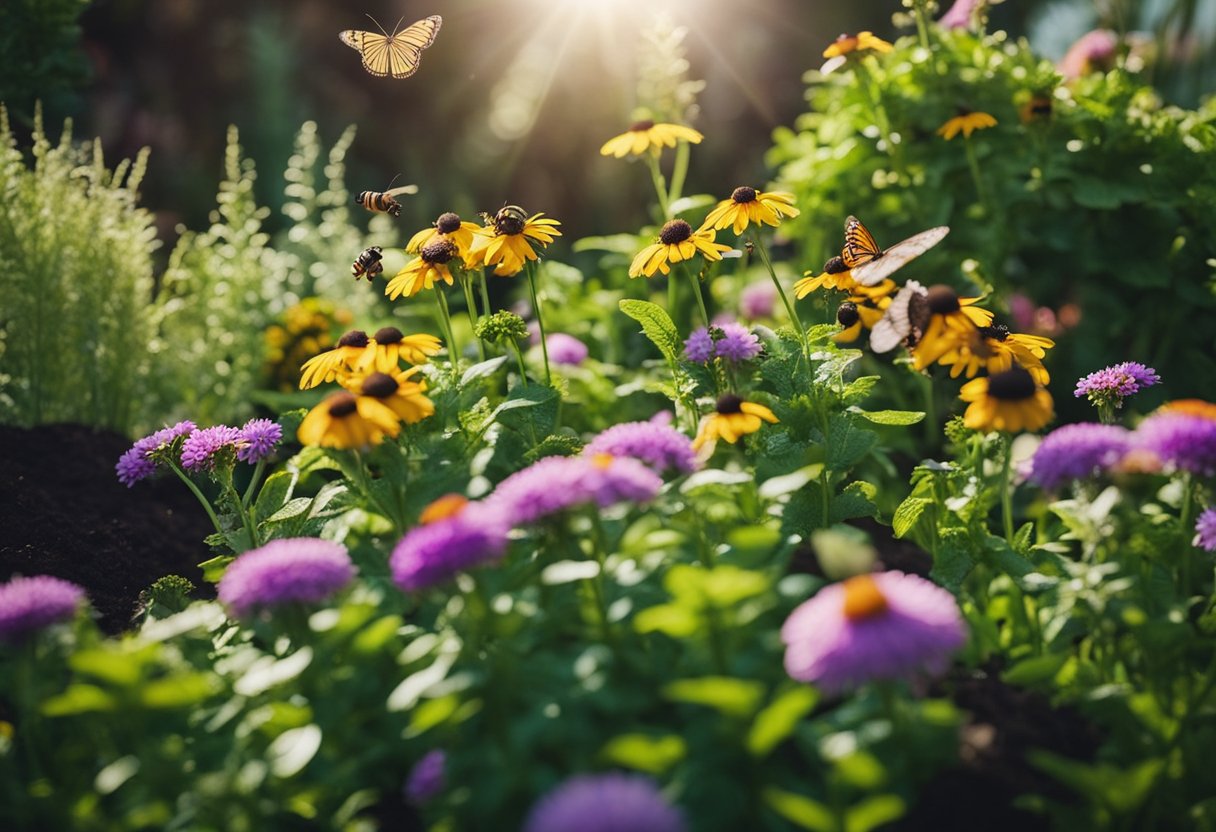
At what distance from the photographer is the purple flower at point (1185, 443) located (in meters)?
1.48

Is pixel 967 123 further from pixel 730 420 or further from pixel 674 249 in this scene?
pixel 730 420

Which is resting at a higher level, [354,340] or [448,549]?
[354,340]

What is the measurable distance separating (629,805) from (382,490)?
95 cm

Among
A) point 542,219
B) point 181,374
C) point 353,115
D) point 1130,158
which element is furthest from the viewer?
point 353,115

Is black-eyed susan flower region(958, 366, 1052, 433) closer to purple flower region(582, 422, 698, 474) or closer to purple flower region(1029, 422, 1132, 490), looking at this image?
purple flower region(1029, 422, 1132, 490)

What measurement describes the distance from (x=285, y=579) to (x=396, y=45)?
1691 mm

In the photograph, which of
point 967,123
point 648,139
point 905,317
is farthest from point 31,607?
point 967,123

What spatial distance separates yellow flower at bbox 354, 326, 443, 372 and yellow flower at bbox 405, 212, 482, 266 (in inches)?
8.9

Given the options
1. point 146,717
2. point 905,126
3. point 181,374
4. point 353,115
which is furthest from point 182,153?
point 146,717

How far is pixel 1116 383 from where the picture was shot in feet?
6.60

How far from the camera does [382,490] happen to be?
1906mm

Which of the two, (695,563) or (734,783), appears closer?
(734,783)

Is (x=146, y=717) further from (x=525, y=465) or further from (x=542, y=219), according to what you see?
(x=542, y=219)

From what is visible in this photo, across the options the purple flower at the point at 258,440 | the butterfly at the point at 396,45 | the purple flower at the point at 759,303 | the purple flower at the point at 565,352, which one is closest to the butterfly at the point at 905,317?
the purple flower at the point at 258,440
